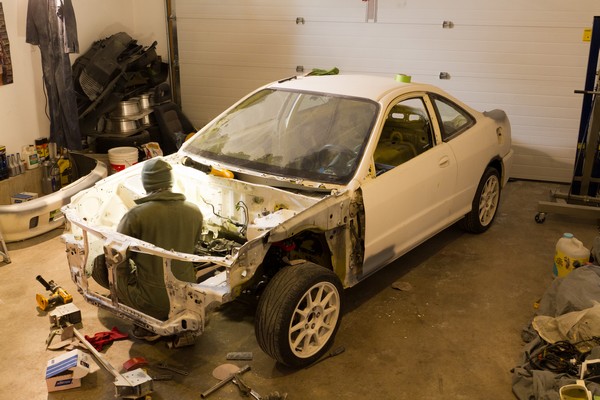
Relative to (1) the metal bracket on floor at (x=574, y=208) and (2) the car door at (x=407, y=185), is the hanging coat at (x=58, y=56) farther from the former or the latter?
(1) the metal bracket on floor at (x=574, y=208)

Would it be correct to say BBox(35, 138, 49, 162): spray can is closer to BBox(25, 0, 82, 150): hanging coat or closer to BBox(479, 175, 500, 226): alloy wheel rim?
BBox(25, 0, 82, 150): hanging coat

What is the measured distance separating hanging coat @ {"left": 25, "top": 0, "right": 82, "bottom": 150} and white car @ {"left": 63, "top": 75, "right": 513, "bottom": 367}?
2950 millimetres

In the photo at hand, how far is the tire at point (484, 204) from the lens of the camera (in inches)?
253

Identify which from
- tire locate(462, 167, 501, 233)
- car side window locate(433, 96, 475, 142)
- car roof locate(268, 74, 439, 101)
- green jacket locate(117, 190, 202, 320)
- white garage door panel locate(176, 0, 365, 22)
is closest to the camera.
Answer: green jacket locate(117, 190, 202, 320)

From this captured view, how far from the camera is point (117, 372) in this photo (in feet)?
14.1

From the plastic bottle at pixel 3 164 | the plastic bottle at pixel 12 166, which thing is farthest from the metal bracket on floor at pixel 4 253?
the plastic bottle at pixel 12 166

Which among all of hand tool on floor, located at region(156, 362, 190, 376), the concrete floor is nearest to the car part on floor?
the concrete floor

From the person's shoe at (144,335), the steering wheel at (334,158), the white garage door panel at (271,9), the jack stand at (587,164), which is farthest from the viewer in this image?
the white garage door panel at (271,9)

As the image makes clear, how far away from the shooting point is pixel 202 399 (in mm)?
4203

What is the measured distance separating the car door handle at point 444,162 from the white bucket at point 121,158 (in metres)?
4.09

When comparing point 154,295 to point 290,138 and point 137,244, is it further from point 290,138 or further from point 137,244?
point 290,138

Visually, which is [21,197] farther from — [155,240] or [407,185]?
[407,185]

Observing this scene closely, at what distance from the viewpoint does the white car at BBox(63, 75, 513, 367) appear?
4.21 meters

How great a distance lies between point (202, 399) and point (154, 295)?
2.43 feet
